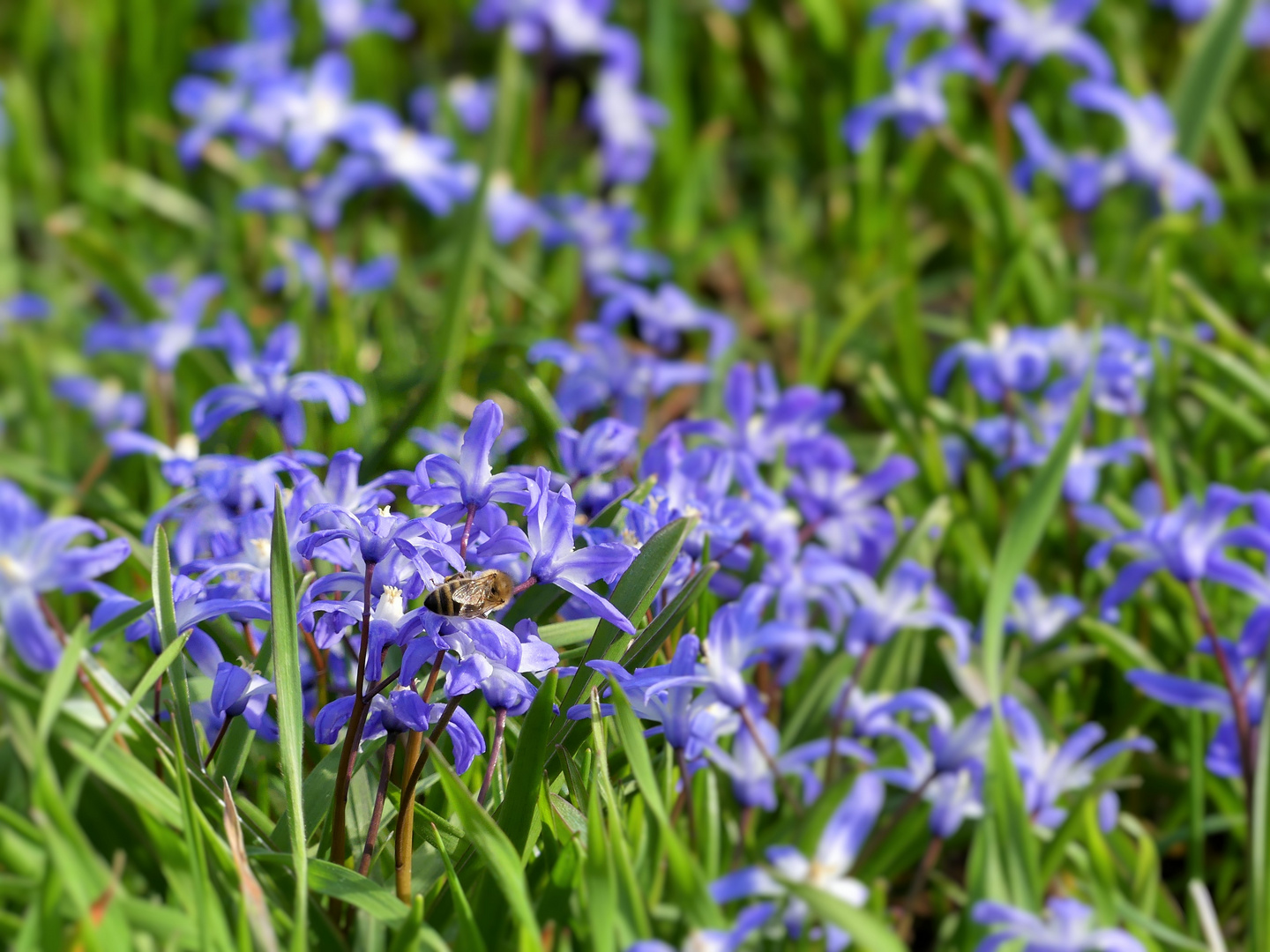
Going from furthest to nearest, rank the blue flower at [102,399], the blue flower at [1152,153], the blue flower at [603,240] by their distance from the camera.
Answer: the blue flower at [603,240], the blue flower at [1152,153], the blue flower at [102,399]

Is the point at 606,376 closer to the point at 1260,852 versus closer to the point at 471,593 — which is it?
the point at 471,593

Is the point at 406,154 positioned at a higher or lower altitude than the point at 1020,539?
higher

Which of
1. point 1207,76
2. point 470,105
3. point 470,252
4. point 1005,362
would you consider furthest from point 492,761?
point 1207,76

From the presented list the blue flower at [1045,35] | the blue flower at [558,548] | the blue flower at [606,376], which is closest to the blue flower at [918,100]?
the blue flower at [1045,35]

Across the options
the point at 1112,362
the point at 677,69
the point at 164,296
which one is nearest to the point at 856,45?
the point at 677,69

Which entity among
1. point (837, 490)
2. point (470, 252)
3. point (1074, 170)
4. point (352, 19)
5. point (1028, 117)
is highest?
point (1028, 117)

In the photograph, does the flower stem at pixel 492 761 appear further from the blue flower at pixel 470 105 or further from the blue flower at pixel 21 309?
the blue flower at pixel 470 105

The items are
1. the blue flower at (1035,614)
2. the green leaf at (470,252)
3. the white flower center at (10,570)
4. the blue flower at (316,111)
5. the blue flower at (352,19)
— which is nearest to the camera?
the white flower center at (10,570)
